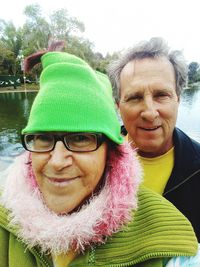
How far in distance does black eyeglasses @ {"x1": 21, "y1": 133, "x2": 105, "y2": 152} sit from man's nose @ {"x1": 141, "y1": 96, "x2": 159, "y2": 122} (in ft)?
2.73

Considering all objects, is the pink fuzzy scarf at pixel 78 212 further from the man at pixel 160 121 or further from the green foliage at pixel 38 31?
the green foliage at pixel 38 31

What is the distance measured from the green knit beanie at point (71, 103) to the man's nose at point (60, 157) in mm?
94

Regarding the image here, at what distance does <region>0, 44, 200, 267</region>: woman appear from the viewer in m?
1.44

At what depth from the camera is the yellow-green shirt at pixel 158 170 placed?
2357mm

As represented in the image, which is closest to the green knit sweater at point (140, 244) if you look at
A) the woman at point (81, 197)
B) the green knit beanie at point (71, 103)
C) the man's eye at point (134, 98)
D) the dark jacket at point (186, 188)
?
the woman at point (81, 197)

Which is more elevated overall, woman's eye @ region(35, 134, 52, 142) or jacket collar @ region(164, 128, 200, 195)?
woman's eye @ region(35, 134, 52, 142)

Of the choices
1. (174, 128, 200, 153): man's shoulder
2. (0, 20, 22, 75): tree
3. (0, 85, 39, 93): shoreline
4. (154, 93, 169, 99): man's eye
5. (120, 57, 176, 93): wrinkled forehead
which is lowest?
(0, 85, 39, 93): shoreline

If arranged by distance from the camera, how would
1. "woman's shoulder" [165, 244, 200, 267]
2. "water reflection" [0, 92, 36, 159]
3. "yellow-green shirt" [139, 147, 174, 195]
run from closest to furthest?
"woman's shoulder" [165, 244, 200, 267]
"yellow-green shirt" [139, 147, 174, 195]
"water reflection" [0, 92, 36, 159]

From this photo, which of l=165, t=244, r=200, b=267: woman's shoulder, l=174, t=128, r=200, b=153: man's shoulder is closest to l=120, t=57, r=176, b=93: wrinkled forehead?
l=174, t=128, r=200, b=153: man's shoulder

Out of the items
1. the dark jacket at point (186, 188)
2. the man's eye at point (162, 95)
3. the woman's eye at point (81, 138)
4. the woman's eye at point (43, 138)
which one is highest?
the woman's eye at point (81, 138)

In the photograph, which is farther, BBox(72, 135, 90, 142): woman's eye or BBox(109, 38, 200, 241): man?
BBox(109, 38, 200, 241): man

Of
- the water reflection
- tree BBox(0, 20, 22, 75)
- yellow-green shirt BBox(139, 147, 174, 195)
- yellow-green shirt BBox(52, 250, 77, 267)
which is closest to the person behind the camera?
yellow-green shirt BBox(52, 250, 77, 267)

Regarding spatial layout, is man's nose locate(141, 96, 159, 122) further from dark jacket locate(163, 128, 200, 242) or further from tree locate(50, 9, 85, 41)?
tree locate(50, 9, 85, 41)

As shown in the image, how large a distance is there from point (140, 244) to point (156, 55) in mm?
1467
